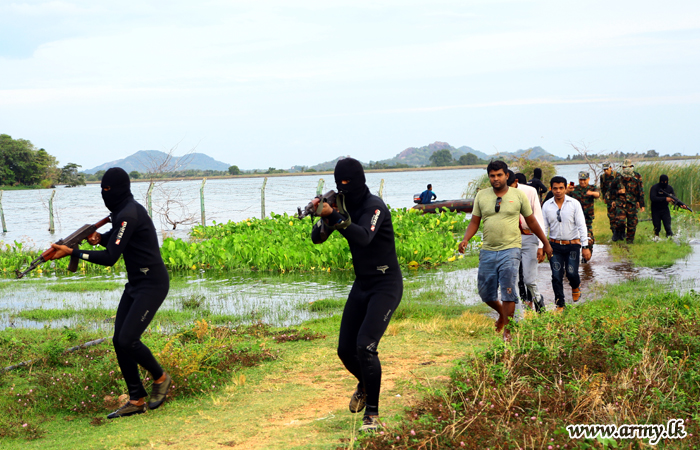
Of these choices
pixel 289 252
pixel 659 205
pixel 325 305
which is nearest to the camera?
pixel 325 305

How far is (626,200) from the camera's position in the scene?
15047mm

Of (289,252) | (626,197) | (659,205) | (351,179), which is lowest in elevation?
(289,252)

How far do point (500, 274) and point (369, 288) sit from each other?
2716mm

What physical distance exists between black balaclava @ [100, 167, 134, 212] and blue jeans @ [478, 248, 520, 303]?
401 cm

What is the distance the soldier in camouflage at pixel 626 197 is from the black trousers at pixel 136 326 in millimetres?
12411

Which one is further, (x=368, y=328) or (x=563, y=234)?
(x=563, y=234)

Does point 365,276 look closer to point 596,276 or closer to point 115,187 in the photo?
point 115,187

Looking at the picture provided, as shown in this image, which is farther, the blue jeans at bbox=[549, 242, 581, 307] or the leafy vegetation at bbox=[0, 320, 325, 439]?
the blue jeans at bbox=[549, 242, 581, 307]

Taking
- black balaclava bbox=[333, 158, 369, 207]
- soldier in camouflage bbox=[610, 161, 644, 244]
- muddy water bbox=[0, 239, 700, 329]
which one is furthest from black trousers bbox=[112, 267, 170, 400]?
soldier in camouflage bbox=[610, 161, 644, 244]

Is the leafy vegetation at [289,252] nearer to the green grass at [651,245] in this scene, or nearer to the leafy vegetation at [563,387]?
the green grass at [651,245]

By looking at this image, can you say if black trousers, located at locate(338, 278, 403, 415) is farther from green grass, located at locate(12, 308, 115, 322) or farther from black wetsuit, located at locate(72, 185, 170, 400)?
green grass, located at locate(12, 308, 115, 322)

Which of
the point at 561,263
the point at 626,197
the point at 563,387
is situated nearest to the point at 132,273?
the point at 563,387

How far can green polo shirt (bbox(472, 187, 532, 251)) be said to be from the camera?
7.08 metres

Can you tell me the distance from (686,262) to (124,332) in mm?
11818
